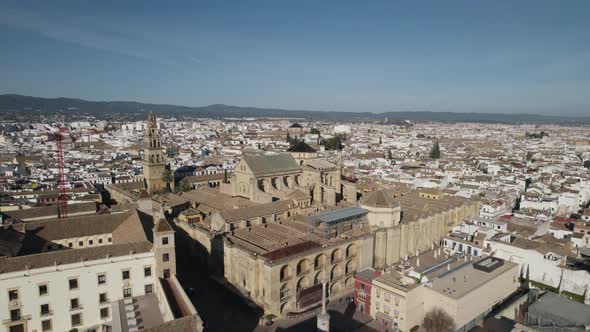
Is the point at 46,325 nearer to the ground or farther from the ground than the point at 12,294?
nearer to the ground

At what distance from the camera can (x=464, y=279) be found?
34.6 meters

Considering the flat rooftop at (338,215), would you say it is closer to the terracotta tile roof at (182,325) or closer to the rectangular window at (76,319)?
the terracotta tile roof at (182,325)

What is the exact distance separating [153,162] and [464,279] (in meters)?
49.7

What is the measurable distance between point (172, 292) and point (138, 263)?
3906mm

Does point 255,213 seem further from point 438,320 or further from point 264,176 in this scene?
point 438,320

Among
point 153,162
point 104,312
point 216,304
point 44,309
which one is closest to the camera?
point 44,309

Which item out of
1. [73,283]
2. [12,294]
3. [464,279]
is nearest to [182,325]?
[73,283]

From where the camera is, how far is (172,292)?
29547 mm

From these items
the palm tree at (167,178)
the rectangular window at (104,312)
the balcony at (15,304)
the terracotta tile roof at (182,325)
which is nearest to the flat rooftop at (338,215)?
the terracotta tile roof at (182,325)

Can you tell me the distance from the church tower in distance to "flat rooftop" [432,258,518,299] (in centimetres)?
4757

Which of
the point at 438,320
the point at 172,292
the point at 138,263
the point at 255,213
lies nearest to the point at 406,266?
the point at 438,320

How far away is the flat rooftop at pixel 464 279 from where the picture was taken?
32.3 m

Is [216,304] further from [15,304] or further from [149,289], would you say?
[15,304]

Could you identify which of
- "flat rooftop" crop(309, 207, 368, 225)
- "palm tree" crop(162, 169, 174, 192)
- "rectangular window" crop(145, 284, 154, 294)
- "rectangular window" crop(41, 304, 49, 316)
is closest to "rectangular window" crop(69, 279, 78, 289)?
"rectangular window" crop(41, 304, 49, 316)
